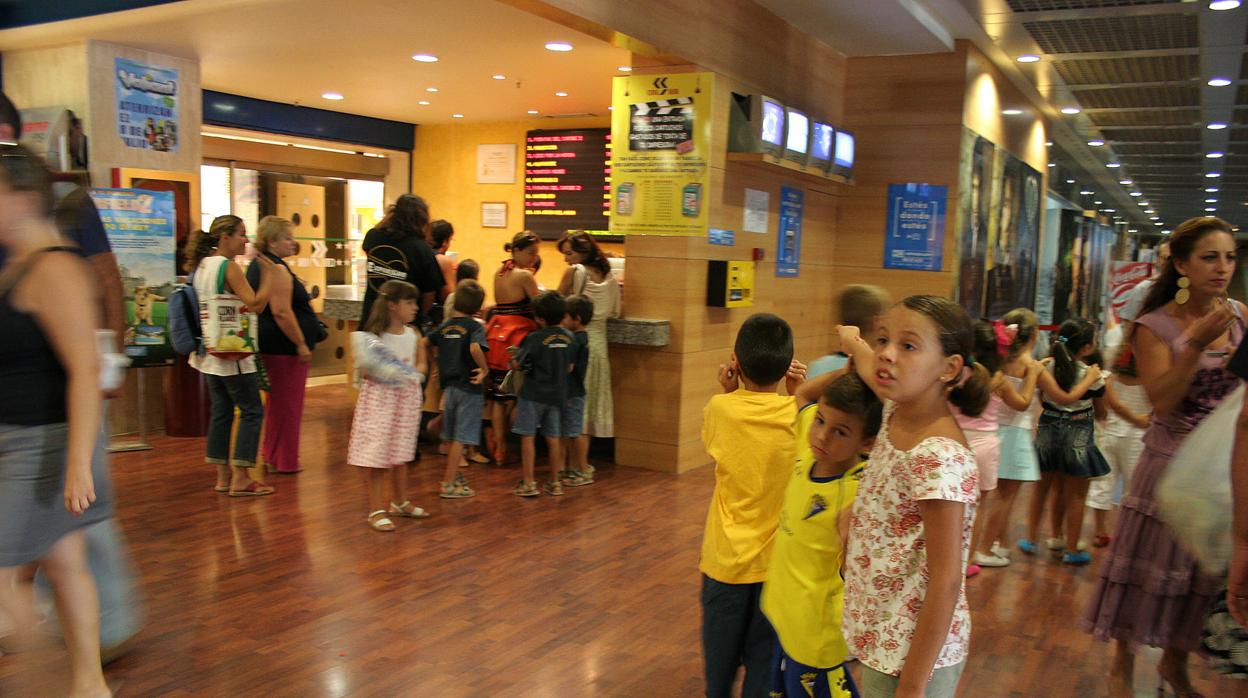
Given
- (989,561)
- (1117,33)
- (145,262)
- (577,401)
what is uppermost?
(1117,33)

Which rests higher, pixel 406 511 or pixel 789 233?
pixel 789 233

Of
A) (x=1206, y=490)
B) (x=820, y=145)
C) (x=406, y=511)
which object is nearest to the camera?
(x=1206, y=490)

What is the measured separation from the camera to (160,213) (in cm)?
629

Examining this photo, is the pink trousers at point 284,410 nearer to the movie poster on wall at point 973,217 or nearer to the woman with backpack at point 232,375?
the woman with backpack at point 232,375

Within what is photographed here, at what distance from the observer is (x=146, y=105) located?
7.02 meters

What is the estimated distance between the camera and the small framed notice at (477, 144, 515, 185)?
11.1 m

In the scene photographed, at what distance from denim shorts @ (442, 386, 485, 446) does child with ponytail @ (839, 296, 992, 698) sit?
3528 mm

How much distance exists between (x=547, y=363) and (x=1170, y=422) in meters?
3.40

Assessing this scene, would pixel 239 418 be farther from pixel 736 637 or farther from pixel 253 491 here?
pixel 736 637

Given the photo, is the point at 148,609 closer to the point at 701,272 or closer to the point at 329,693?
the point at 329,693

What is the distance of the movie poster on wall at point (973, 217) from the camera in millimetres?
7766

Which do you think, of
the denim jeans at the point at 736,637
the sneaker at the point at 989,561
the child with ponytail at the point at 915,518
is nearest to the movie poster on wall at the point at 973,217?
the sneaker at the point at 989,561

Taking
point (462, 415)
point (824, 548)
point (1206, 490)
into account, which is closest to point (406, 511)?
point (462, 415)

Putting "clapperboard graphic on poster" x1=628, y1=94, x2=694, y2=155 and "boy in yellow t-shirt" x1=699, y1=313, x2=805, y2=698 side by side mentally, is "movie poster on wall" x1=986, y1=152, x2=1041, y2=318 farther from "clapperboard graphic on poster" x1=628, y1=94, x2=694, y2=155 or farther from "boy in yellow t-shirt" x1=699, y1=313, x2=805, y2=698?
"boy in yellow t-shirt" x1=699, y1=313, x2=805, y2=698
